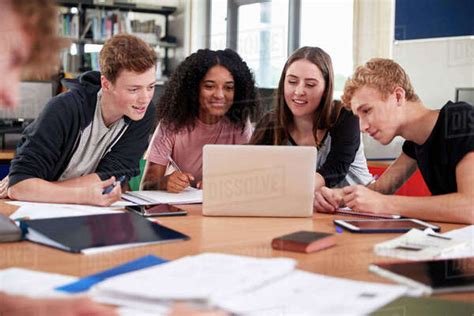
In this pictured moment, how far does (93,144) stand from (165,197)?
0.43 metres

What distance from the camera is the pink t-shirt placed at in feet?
7.00

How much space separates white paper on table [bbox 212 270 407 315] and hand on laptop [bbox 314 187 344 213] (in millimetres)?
648

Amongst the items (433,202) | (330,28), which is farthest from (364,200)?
(330,28)

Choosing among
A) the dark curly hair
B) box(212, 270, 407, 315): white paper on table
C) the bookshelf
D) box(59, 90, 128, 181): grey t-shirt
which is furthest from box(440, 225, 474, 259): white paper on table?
the bookshelf

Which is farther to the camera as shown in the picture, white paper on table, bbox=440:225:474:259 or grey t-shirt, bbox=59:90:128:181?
grey t-shirt, bbox=59:90:128:181

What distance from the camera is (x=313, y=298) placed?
0.79 m

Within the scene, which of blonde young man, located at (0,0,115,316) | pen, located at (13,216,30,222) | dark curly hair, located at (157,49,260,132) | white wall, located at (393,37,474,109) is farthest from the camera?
white wall, located at (393,37,474,109)

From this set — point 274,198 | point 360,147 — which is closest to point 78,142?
point 274,198

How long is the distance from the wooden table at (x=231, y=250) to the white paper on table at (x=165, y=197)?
24 cm

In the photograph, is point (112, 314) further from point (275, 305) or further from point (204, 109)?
point (204, 109)

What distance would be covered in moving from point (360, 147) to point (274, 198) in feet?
2.20

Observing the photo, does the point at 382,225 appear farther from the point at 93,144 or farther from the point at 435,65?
the point at 435,65

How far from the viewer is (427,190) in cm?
172

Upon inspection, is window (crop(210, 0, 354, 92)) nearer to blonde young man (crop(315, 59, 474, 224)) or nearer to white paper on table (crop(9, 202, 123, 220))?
blonde young man (crop(315, 59, 474, 224))
